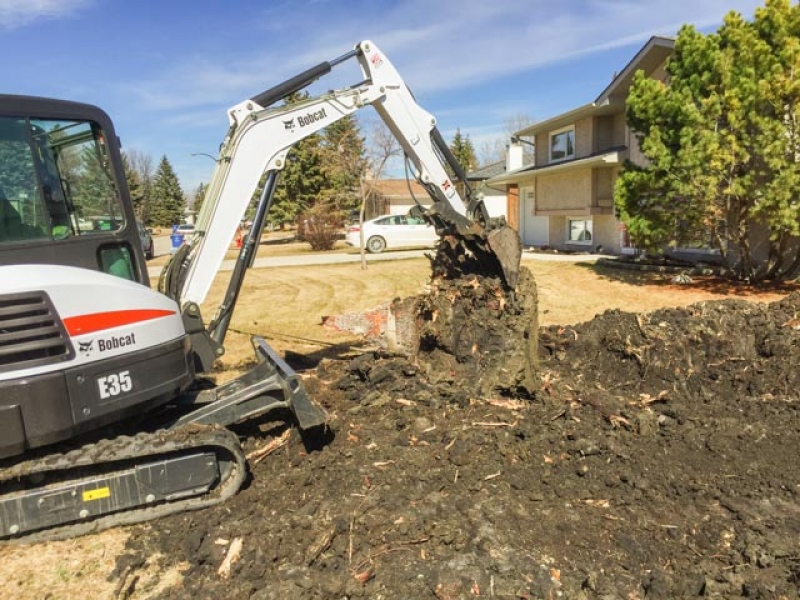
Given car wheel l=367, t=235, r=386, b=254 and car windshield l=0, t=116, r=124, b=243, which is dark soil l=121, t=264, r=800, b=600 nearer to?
car windshield l=0, t=116, r=124, b=243

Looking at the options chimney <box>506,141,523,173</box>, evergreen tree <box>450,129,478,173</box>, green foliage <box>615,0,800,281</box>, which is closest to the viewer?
green foliage <box>615,0,800,281</box>

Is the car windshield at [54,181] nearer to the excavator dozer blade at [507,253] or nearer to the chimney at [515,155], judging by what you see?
the excavator dozer blade at [507,253]

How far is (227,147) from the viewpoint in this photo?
5273 millimetres

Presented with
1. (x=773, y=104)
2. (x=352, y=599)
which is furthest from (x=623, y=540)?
(x=773, y=104)

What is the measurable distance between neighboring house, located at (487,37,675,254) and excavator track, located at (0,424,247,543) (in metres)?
16.2

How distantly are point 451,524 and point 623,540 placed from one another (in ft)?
3.44

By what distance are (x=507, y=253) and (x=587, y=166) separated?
52.2 feet

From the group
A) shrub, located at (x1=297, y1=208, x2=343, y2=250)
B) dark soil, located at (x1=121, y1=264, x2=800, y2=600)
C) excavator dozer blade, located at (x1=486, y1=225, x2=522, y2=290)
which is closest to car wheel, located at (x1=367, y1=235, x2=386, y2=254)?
shrub, located at (x1=297, y1=208, x2=343, y2=250)

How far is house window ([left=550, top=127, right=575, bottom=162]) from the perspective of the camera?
928 inches

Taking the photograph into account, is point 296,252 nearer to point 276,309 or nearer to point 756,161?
point 276,309

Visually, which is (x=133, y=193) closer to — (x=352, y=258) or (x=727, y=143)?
(x=352, y=258)

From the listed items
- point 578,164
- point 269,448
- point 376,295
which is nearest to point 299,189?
point 578,164

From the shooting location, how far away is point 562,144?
2438cm

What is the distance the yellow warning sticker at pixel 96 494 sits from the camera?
13.4 feet
